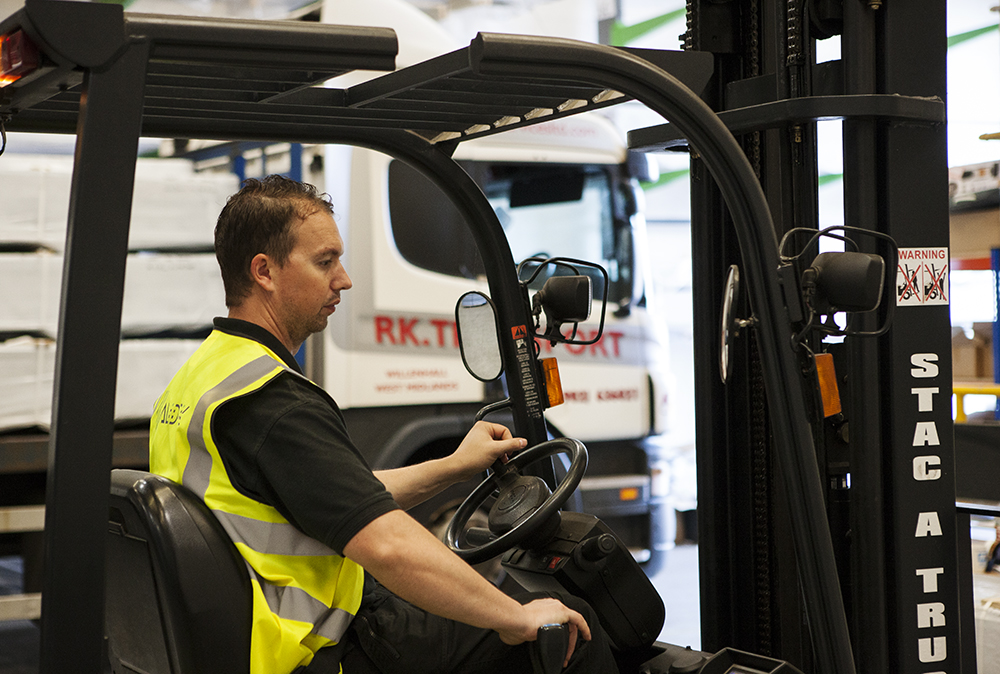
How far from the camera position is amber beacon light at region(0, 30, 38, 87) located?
1.66 meters

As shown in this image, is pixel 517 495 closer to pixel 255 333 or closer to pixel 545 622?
pixel 545 622

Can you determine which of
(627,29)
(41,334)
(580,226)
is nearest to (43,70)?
(41,334)

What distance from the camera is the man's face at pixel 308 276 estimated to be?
2363 millimetres

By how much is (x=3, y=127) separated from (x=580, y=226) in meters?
4.24

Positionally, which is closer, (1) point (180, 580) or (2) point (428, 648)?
(1) point (180, 580)

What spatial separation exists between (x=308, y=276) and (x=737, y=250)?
1.18 metres

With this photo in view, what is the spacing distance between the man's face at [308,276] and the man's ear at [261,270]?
2 cm

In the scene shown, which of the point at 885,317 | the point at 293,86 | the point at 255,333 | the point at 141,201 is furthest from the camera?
the point at 141,201

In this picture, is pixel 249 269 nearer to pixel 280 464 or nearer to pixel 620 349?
pixel 280 464

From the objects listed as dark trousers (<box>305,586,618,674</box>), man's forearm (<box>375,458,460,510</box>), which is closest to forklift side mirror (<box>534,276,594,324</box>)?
man's forearm (<box>375,458,460,510</box>)

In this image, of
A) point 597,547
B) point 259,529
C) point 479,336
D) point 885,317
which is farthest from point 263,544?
point 885,317

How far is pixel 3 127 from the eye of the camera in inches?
83.2

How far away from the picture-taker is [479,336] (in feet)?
10.2

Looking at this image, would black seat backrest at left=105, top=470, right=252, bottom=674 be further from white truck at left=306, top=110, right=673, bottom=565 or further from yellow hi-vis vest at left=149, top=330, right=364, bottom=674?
white truck at left=306, top=110, right=673, bottom=565
